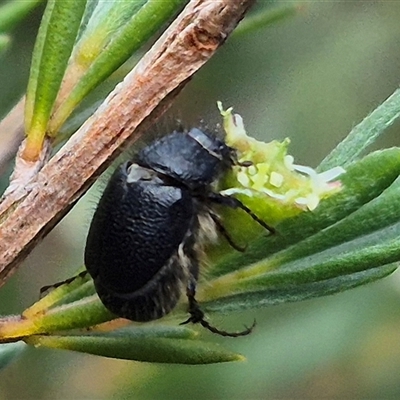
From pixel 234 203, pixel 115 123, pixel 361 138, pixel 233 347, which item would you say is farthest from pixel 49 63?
pixel 233 347

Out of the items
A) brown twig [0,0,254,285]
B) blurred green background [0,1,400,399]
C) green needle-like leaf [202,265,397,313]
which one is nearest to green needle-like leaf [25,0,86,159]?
brown twig [0,0,254,285]

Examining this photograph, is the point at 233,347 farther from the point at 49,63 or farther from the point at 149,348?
the point at 49,63

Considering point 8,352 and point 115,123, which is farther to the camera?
point 8,352

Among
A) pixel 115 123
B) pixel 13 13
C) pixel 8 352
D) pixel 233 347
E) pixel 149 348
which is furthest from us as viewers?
pixel 233 347

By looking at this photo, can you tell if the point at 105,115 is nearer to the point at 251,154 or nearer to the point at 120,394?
the point at 251,154

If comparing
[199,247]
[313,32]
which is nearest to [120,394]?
[199,247]
